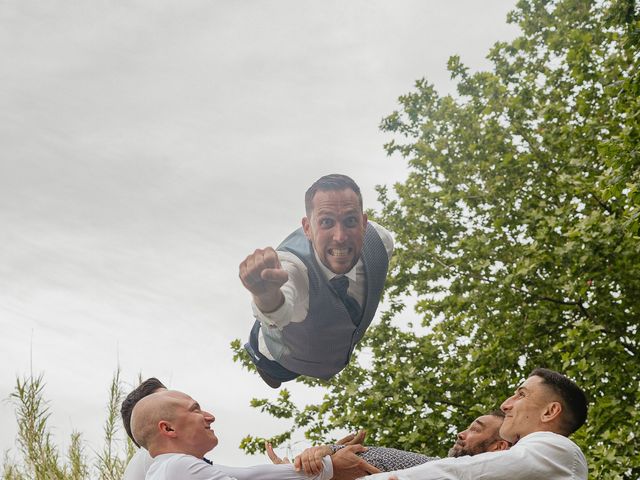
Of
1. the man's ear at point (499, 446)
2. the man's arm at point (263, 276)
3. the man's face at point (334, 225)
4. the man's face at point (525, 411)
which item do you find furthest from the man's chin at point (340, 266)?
the man's face at point (525, 411)

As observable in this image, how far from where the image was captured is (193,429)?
379 cm

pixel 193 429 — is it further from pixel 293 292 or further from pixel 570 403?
pixel 293 292

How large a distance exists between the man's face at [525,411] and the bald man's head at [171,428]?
1.39m

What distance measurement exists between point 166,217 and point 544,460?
4.36 metres

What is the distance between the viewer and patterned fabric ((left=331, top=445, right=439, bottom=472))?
432cm

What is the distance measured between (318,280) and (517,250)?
4375 millimetres

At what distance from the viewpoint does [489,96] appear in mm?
10570

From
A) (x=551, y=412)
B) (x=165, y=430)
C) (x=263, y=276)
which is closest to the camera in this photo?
(x=165, y=430)

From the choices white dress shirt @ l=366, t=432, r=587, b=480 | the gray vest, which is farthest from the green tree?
white dress shirt @ l=366, t=432, r=587, b=480

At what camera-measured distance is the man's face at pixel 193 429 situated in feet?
12.3

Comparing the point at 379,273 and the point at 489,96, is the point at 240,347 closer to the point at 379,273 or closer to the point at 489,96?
the point at 379,273

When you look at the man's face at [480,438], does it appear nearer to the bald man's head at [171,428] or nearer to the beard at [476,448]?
→ the beard at [476,448]

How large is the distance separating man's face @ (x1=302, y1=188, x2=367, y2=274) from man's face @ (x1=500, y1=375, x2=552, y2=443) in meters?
1.98

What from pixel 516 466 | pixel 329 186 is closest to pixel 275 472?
pixel 516 466
